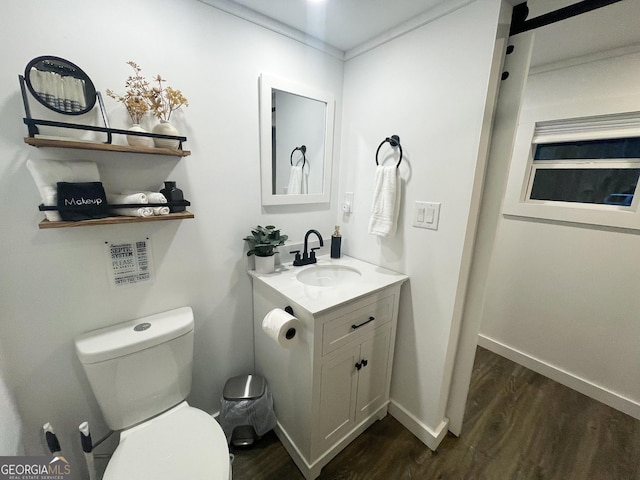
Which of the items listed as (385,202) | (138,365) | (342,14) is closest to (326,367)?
(138,365)

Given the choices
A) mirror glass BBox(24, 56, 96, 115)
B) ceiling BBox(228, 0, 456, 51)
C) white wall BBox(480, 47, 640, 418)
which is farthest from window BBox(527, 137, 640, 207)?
mirror glass BBox(24, 56, 96, 115)

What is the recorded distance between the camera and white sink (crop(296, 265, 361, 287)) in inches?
61.8

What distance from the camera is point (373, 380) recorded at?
1461mm

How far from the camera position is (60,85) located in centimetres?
86

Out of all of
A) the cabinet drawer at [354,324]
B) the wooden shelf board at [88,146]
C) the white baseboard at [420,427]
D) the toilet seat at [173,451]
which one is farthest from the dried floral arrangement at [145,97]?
the white baseboard at [420,427]

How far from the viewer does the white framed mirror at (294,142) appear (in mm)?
1388

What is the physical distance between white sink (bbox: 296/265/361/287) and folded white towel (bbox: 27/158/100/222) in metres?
1.09

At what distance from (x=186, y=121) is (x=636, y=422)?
10.3 ft

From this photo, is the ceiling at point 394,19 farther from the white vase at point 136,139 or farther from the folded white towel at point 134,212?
the folded white towel at point 134,212

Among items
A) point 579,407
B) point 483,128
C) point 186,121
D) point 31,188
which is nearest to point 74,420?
point 31,188

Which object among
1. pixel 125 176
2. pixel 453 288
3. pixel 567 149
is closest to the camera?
pixel 125 176

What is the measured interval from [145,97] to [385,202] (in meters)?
1.19

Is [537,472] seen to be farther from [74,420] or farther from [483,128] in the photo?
[74,420]

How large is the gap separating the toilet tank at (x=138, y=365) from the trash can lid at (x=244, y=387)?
263 mm
